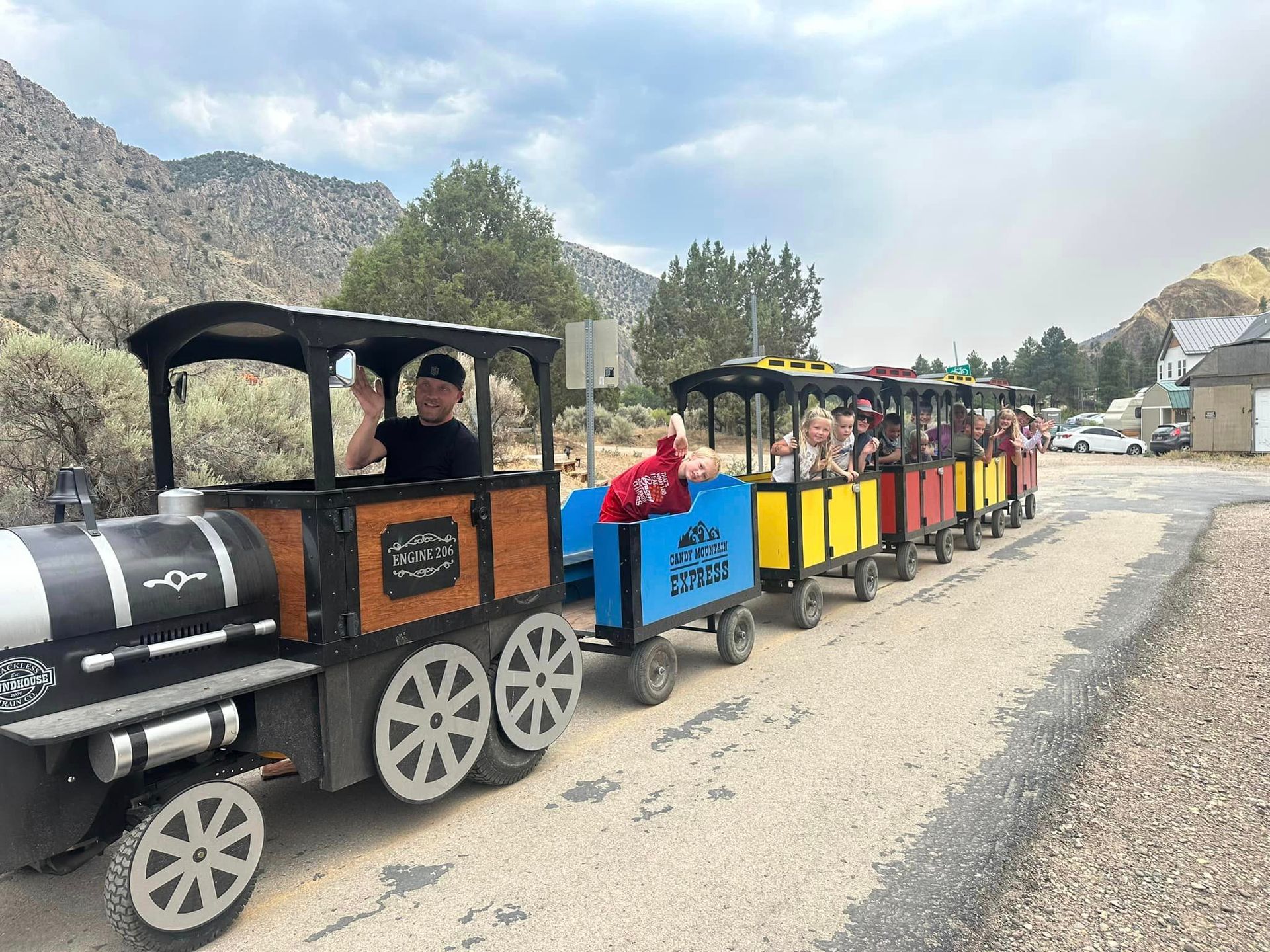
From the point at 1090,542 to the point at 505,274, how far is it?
28.8 meters

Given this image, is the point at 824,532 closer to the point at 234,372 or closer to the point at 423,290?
the point at 234,372

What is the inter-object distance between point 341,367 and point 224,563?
3.22ft

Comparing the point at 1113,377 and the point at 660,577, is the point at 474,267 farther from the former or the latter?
the point at 1113,377

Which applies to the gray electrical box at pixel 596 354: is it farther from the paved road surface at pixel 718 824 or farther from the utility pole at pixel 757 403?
the paved road surface at pixel 718 824

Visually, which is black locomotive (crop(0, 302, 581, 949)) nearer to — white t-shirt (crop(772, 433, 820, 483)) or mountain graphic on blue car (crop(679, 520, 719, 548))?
mountain graphic on blue car (crop(679, 520, 719, 548))

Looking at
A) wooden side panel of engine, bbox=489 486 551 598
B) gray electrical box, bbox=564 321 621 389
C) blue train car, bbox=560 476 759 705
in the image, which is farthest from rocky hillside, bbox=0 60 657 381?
wooden side panel of engine, bbox=489 486 551 598

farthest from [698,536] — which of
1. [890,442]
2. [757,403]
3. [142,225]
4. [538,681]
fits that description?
[142,225]

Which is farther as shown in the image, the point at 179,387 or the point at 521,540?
the point at 521,540

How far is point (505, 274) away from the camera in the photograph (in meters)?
36.7

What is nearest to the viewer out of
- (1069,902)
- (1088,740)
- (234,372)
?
(1069,902)

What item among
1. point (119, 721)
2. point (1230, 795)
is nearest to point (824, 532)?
point (1230, 795)

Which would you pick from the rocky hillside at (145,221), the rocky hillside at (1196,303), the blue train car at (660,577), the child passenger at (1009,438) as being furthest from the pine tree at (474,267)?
the rocky hillside at (1196,303)

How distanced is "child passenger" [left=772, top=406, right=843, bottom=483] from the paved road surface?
5.58 feet

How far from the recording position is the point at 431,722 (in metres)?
4.02
